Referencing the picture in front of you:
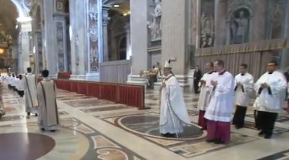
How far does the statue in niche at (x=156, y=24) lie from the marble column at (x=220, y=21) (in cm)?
284

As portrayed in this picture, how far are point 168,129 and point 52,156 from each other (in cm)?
182

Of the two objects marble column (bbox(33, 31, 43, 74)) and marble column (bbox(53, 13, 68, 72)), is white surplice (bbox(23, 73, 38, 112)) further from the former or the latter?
marble column (bbox(33, 31, 43, 74))

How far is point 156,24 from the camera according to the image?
42.0 ft

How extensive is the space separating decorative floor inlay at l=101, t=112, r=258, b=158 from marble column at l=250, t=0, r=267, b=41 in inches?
322

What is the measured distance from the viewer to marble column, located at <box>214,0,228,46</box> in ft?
39.3

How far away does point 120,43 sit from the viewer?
27.8 meters

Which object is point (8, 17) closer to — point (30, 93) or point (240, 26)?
point (240, 26)

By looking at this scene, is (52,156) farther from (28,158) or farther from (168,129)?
(168,129)

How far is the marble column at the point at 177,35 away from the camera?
10469mm

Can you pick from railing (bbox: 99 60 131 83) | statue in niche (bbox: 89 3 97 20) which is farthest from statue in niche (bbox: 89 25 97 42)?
railing (bbox: 99 60 131 83)

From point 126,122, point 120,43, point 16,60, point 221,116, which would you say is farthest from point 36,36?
point 221,116

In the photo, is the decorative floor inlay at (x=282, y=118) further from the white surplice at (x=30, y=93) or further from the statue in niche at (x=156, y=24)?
the statue in niche at (x=156, y=24)

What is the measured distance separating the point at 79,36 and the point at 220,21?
1139 centimetres

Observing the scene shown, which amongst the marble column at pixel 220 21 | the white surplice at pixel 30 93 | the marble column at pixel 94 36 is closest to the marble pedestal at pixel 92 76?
the marble column at pixel 94 36
